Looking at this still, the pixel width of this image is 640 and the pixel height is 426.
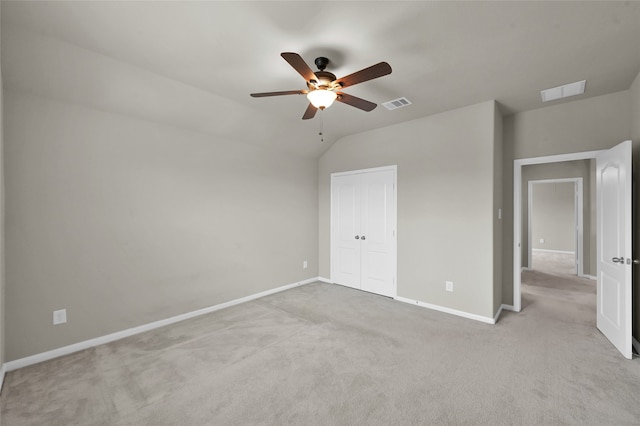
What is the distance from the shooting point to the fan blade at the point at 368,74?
6.33 ft

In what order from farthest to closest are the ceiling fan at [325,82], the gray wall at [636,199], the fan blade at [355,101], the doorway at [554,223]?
the doorway at [554,223] → the gray wall at [636,199] → the fan blade at [355,101] → the ceiling fan at [325,82]

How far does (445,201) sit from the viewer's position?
12.7ft

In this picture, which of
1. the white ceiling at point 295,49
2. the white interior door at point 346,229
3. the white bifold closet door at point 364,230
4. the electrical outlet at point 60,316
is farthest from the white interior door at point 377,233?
the electrical outlet at point 60,316

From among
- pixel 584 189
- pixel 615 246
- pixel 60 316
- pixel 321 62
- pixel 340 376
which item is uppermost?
pixel 321 62

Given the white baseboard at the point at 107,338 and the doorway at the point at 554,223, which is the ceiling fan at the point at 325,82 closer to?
the white baseboard at the point at 107,338

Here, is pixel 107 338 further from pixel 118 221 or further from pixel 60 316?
pixel 118 221

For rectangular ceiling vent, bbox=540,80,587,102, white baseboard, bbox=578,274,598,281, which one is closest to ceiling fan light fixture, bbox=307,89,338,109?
rectangular ceiling vent, bbox=540,80,587,102

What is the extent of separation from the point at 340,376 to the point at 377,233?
2.64 meters

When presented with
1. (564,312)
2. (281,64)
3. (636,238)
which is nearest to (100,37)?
(281,64)

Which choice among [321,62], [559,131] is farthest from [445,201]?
[321,62]

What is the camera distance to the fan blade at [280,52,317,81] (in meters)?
1.82

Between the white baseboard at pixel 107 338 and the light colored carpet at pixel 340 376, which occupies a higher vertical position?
the white baseboard at pixel 107 338

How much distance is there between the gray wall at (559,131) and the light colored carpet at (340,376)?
1412 mm

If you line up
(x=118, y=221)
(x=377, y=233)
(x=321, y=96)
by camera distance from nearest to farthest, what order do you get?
(x=321, y=96)
(x=118, y=221)
(x=377, y=233)
